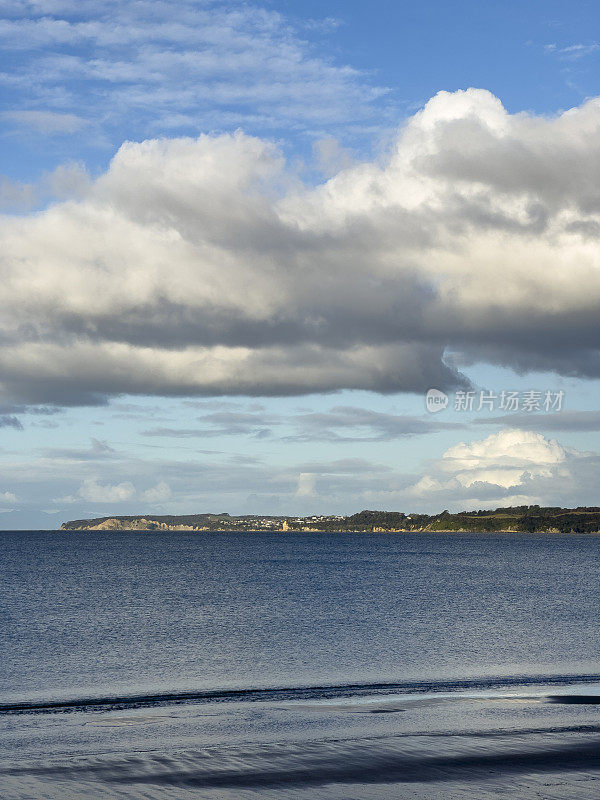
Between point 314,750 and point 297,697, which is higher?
point 314,750

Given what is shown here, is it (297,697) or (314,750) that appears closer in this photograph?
(314,750)

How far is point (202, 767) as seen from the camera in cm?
2411

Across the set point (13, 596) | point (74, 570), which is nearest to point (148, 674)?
point (13, 596)

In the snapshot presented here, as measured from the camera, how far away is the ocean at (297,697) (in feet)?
74.5

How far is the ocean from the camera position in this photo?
74.5 feet

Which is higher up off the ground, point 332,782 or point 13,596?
point 332,782

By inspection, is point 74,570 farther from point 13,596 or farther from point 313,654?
point 313,654

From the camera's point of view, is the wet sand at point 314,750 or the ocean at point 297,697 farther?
the ocean at point 297,697

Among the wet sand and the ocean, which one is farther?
the ocean

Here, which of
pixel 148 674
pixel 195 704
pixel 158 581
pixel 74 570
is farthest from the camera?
pixel 74 570

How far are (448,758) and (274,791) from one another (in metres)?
6.31

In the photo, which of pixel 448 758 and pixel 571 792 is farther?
pixel 448 758

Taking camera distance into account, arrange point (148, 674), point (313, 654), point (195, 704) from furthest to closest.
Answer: point (313, 654), point (148, 674), point (195, 704)

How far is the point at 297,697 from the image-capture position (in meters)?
39.6
